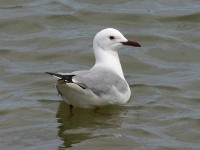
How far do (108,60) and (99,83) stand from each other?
1.23 meters

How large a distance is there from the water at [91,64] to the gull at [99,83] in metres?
0.24

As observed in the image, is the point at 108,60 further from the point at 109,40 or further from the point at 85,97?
the point at 85,97

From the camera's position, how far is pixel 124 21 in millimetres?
13656

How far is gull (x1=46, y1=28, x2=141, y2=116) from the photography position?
8484mm

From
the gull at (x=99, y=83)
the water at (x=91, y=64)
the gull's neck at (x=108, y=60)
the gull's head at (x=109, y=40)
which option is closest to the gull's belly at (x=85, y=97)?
the gull at (x=99, y=83)

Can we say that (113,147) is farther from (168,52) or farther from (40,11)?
(40,11)

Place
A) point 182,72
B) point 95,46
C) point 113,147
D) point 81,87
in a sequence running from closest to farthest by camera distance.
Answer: point 113,147 → point 81,87 → point 95,46 → point 182,72

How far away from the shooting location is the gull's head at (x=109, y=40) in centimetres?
993

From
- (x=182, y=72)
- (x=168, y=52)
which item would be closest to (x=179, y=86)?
(x=182, y=72)

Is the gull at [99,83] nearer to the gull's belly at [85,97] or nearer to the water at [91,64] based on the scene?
the gull's belly at [85,97]

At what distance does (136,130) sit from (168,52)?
3840 mm

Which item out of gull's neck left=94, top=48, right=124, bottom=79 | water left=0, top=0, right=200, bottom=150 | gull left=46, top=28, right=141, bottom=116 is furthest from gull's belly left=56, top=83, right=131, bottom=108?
gull's neck left=94, top=48, right=124, bottom=79

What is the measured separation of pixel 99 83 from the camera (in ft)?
28.7

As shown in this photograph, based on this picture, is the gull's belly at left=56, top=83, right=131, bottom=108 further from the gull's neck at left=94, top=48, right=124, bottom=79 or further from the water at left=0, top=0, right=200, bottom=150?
the gull's neck at left=94, top=48, right=124, bottom=79
